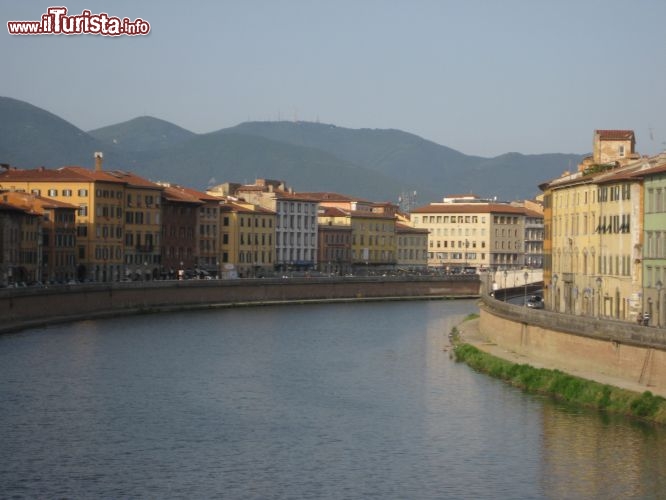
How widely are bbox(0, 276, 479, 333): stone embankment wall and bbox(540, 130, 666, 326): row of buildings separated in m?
32.2

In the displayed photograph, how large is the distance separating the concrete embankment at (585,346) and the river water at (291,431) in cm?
225

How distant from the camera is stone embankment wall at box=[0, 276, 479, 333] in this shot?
101562 millimetres

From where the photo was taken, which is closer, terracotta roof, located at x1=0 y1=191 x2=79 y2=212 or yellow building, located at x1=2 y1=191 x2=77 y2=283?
yellow building, located at x1=2 y1=191 x2=77 y2=283

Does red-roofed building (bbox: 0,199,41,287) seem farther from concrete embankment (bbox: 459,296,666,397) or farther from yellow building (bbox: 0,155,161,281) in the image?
concrete embankment (bbox: 459,296,666,397)

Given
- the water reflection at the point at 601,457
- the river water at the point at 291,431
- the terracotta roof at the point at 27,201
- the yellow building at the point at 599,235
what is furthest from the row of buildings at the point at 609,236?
the terracotta roof at the point at 27,201

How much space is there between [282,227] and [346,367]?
110155mm

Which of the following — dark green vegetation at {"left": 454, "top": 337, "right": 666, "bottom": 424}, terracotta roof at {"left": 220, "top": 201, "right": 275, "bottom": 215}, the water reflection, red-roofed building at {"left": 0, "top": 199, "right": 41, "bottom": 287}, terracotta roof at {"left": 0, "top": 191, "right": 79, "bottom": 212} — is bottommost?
the water reflection

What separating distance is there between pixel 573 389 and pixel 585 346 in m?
3.26

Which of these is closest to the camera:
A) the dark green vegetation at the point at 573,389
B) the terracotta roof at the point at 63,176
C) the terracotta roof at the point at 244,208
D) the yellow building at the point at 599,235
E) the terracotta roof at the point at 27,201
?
the dark green vegetation at the point at 573,389

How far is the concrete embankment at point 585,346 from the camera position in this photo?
5706 centimetres

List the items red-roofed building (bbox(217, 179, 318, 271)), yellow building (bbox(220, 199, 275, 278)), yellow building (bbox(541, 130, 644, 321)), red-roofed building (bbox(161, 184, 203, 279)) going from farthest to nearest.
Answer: red-roofed building (bbox(217, 179, 318, 271)) → yellow building (bbox(220, 199, 275, 278)) → red-roofed building (bbox(161, 184, 203, 279)) → yellow building (bbox(541, 130, 644, 321))

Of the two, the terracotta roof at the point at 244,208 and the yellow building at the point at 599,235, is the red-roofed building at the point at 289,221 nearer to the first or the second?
the terracotta roof at the point at 244,208

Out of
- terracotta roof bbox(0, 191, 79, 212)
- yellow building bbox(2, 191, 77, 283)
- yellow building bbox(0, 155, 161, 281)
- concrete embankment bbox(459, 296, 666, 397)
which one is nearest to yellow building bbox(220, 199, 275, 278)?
yellow building bbox(0, 155, 161, 281)

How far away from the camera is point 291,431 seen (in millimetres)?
56344
